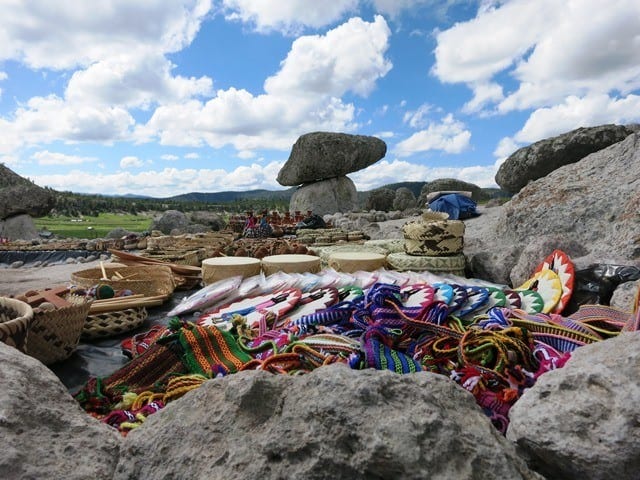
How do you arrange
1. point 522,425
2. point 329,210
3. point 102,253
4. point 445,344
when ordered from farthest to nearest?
point 329,210 < point 102,253 < point 445,344 < point 522,425

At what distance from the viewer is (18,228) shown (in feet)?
48.6

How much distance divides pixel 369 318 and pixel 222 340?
31.2 inches

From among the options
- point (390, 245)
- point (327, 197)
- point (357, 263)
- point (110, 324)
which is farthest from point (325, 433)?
point (327, 197)

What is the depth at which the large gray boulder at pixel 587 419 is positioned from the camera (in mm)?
993

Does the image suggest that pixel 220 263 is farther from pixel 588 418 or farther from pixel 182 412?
pixel 588 418

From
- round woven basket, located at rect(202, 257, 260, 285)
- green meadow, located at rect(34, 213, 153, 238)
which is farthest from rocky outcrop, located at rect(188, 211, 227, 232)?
round woven basket, located at rect(202, 257, 260, 285)

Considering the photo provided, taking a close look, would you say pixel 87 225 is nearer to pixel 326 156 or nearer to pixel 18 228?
pixel 18 228

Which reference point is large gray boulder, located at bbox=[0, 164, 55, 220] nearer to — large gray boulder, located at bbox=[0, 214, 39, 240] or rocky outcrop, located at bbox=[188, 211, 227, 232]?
large gray boulder, located at bbox=[0, 214, 39, 240]

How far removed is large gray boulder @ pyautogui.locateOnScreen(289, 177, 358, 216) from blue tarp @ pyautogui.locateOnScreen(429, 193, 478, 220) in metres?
8.69

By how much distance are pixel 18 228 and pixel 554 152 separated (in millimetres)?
17210

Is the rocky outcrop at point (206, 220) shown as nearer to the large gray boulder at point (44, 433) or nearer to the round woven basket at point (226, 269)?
the round woven basket at point (226, 269)

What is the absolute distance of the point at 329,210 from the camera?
20.1 metres

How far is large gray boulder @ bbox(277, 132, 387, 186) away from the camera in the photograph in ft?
66.7

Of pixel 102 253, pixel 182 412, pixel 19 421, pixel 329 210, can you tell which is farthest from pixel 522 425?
pixel 329 210
